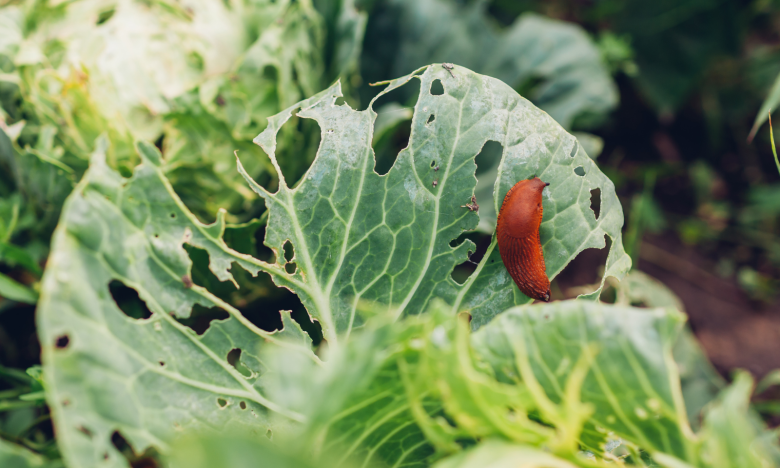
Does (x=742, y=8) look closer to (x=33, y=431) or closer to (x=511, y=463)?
(x=511, y=463)

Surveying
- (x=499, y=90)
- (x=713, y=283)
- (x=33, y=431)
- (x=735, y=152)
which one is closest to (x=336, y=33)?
(x=499, y=90)

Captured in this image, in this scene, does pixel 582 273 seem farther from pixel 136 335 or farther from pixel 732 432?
pixel 136 335

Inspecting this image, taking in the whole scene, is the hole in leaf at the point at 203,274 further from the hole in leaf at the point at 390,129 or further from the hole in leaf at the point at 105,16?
the hole in leaf at the point at 105,16

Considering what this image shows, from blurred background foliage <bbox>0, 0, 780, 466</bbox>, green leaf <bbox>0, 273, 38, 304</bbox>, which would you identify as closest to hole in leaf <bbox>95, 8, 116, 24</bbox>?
blurred background foliage <bbox>0, 0, 780, 466</bbox>

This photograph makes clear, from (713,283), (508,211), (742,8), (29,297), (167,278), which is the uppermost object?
(742,8)

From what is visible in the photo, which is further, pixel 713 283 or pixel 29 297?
pixel 713 283

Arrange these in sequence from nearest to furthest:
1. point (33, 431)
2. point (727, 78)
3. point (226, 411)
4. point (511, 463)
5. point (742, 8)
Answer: point (511, 463) → point (226, 411) → point (33, 431) → point (742, 8) → point (727, 78)

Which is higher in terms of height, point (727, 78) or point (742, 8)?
point (742, 8)
